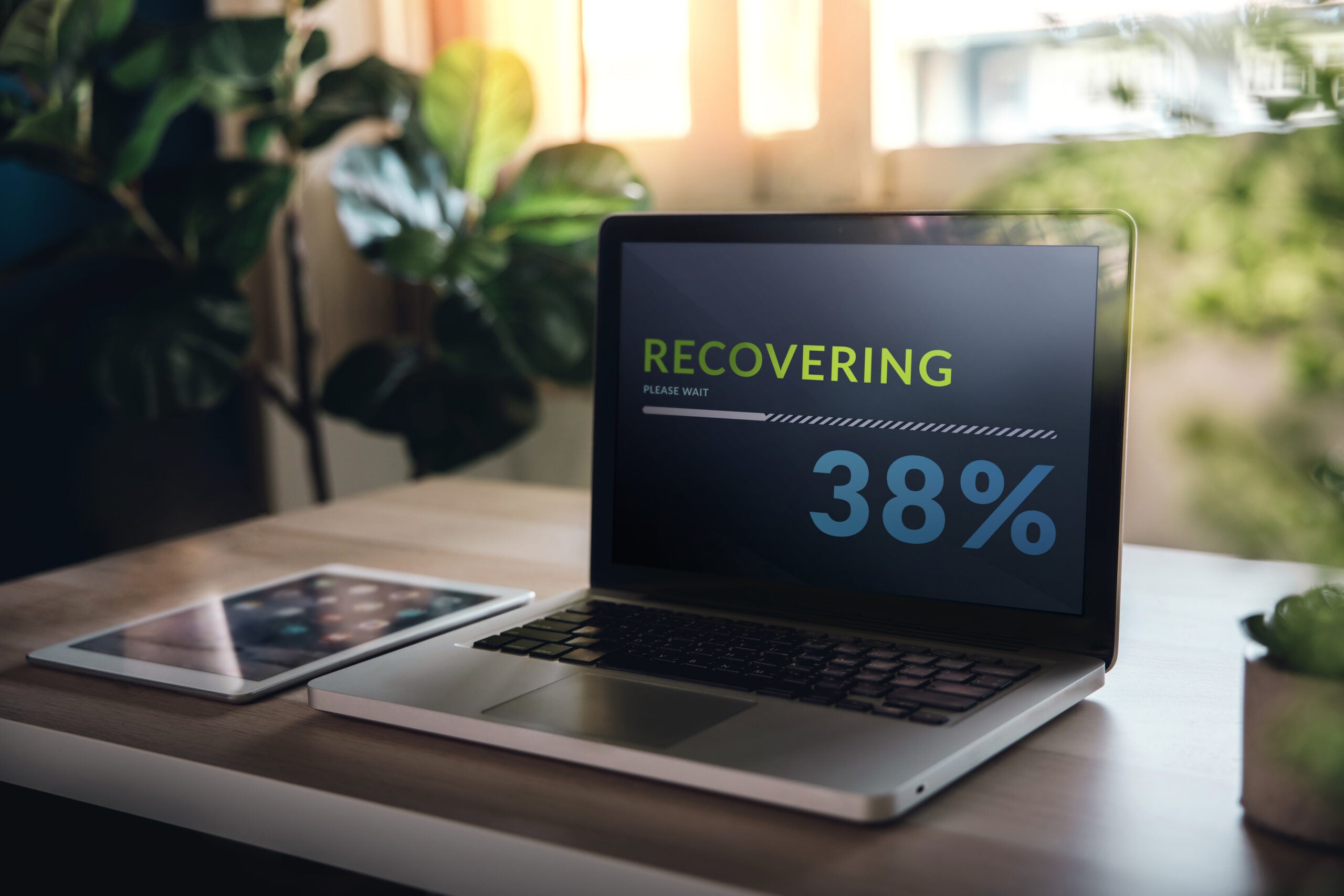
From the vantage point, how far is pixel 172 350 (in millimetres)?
1638

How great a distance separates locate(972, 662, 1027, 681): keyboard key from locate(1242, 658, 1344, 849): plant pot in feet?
0.48

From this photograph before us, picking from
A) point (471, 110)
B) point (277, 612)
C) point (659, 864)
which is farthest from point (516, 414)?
point (659, 864)

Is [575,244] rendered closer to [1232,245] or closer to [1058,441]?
[1058,441]

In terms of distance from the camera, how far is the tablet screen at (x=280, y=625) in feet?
2.45

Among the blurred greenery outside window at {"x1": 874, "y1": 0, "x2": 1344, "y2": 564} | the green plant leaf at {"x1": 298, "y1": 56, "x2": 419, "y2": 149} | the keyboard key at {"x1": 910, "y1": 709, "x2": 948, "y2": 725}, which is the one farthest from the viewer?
the green plant leaf at {"x1": 298, "y1": 56, "x2": 419, "y2": 149}

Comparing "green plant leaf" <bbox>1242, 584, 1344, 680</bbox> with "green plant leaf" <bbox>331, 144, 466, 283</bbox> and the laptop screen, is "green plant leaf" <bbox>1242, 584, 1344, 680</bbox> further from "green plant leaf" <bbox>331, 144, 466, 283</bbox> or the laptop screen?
"green plant leaf" <bbox>331, 144, 466, 283</bbox>

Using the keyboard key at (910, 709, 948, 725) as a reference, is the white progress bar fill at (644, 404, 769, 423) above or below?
above

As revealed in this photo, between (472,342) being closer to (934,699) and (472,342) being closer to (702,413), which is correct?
(702,413)

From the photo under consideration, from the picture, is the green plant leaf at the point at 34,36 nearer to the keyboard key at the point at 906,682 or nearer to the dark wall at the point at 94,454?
the dark wall at the point at 94,454

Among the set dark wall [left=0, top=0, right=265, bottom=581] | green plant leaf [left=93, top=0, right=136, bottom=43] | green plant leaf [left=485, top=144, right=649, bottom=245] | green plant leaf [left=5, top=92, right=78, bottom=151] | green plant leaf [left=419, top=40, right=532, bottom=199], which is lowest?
dark wall [left=0, top=0, right=265, bottom=581]

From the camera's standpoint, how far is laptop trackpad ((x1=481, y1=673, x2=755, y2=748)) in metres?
0.58

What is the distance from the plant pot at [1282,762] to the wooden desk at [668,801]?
0.04 ft

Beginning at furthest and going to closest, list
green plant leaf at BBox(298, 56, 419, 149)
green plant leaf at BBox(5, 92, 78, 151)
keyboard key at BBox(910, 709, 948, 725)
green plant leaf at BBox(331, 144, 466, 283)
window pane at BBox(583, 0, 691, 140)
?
1. window pane at BBox(583, 0, 691, 140)
2. green plant leaf at BBox(298, 56, 419, 149)
3. green plant leaf at BBox(331, 144, 466, 283)
4. green plant leaf at BBox(5, 92, 78, 151)
5. keyboard key at BBox(910, 709, 948, 725)

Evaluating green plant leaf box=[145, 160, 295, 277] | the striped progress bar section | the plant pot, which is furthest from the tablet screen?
green plant leaf box=[145, 160, 295, 277]
